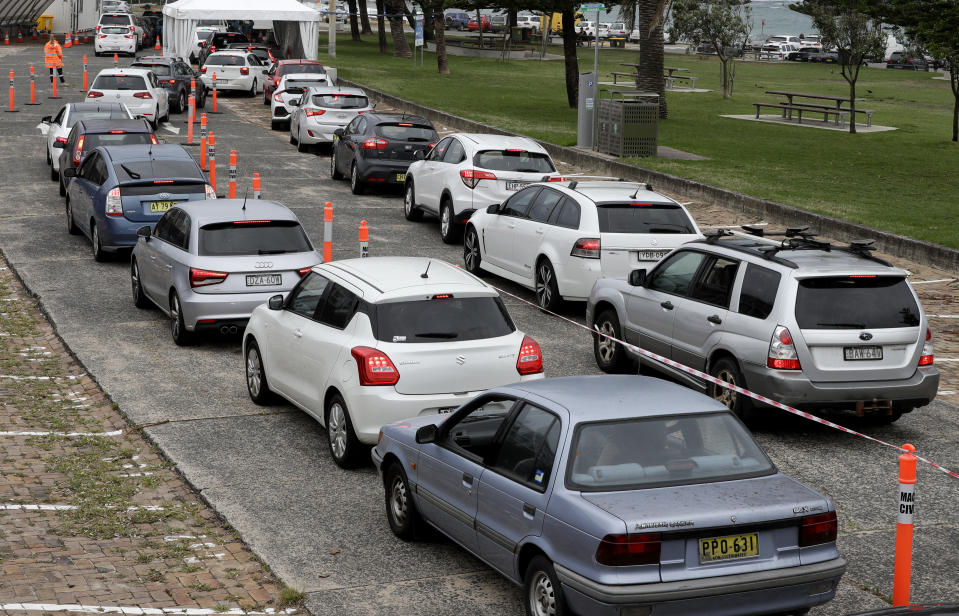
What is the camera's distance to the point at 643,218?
14953 mm

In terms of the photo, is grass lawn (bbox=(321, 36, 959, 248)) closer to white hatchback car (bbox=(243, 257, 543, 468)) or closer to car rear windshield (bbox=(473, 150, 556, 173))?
car rear windshield (bbox=(473, 150, 556, 173))

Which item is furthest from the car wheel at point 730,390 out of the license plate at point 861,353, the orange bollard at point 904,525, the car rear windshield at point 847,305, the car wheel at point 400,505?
the orange bollard at point 904,525

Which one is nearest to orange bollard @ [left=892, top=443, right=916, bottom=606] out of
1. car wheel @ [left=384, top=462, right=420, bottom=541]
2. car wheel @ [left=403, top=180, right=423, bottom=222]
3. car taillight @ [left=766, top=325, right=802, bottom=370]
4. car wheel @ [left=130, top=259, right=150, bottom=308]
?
car wheel @ [left=384, top=462, right=420, bottom=541]

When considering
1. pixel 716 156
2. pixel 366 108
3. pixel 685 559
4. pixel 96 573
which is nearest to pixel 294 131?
pixel 366 108

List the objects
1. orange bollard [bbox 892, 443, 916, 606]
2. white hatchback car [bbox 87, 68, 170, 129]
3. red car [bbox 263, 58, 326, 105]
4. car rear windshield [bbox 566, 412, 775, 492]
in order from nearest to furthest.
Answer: car rear windshield [bbox 566, 412, 775, 492]
orange bollard [bbox 892, 443, 916, 606]
white hatchback car [bbox 87, 68, 170, 129]
red car [bbox 263, 58, 326, 105]

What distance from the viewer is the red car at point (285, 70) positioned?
3862cm

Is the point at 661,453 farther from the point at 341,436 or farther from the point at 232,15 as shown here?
the point at 232,15

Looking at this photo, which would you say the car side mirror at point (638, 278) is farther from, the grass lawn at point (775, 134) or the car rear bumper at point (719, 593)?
the grass lawn at point (775, 134)

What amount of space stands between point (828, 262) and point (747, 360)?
3.56 ft

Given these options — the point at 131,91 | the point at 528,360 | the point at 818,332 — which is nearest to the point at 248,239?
the point at 528,360

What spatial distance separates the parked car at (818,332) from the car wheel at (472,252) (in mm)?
6195

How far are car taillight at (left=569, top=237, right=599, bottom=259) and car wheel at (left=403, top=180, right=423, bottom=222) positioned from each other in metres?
7.10

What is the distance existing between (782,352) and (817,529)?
4044mm

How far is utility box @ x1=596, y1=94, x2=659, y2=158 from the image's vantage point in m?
27.7
